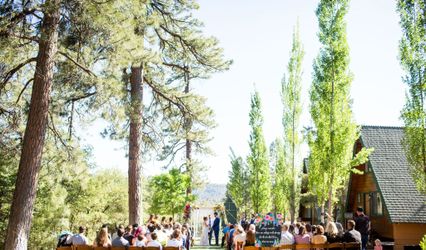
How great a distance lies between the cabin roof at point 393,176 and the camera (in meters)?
20.1

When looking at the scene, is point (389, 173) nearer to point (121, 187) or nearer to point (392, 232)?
point (392, 232)

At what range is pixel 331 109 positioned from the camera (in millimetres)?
20422

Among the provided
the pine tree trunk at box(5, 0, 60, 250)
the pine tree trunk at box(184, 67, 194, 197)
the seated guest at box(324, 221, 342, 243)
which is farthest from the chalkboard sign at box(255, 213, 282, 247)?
the pine tree trunk at box(184, 67, 194, 197)

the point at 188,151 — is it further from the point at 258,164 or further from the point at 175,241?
the point at 175,241

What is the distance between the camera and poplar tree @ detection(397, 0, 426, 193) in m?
15.1

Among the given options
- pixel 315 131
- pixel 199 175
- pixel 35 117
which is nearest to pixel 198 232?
pixel 199 175

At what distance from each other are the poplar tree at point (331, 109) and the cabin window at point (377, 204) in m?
3.08

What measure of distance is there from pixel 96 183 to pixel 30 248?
342 inches

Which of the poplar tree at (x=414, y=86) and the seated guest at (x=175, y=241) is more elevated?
the poplar tree at (x=414, y=86)

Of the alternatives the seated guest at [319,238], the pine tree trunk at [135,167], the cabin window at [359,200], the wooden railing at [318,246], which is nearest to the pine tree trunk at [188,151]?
the pine tree trunk at [135,167]

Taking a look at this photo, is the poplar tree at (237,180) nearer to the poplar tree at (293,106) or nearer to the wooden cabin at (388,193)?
the poplar tree at (293,106)

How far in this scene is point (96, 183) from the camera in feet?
111

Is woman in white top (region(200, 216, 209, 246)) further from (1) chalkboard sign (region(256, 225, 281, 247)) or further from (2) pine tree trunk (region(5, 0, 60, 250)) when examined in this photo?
(2) pine tree trunk (region(5, 0, 60, 250))

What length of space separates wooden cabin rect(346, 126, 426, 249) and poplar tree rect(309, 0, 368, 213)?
2081 millimetres
